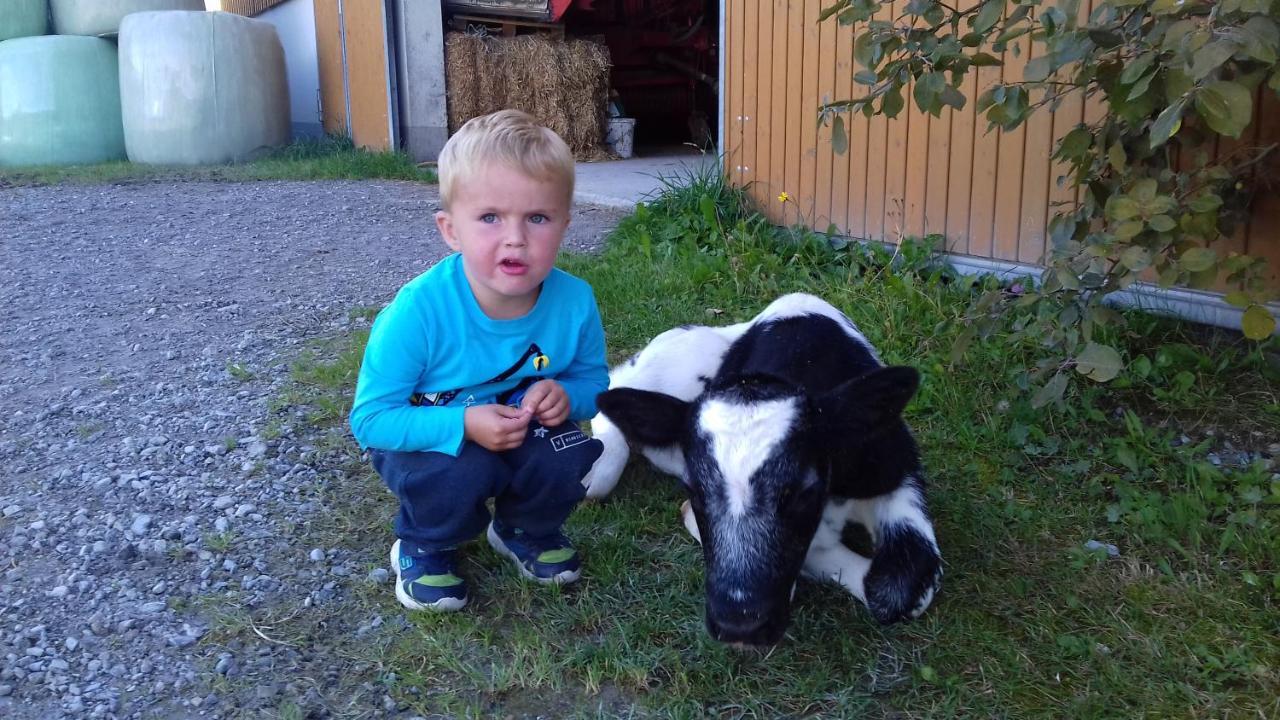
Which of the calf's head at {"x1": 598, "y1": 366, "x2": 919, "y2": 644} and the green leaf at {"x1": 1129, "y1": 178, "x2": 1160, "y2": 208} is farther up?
the green leaf at {"x1": 1129, "y1": 178, "x2": 1160, "y2": 208}

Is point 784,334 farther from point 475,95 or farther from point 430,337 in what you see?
point 475,95

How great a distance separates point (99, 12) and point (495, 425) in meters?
12.6

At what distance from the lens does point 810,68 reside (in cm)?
583

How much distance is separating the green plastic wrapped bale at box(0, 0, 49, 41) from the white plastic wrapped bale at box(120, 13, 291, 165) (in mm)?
2138

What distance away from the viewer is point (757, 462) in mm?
2432

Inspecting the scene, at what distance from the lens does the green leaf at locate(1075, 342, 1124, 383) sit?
284 cm

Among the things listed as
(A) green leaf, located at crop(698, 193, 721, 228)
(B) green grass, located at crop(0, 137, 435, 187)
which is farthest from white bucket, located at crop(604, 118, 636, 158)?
(A) green leaf, located at crop(698, 193, 721, 228)

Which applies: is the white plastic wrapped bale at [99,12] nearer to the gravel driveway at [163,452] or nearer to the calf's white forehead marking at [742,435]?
the gravel driveway at [163,452]

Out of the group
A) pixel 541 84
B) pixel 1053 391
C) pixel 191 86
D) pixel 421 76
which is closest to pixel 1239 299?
pixel 1053 391

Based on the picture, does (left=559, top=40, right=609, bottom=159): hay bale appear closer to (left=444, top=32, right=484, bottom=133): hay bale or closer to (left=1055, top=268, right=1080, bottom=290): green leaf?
(left=444, top=32, right=484, bottom=133): hay bale

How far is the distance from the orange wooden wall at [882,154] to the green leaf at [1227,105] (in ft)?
6.05

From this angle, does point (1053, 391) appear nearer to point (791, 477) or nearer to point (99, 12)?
point (791, 477)

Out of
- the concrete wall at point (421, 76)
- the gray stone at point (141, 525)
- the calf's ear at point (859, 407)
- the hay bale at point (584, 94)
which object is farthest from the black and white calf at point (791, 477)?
the hay bale at point (584, 94)

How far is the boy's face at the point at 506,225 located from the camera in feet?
8.34
